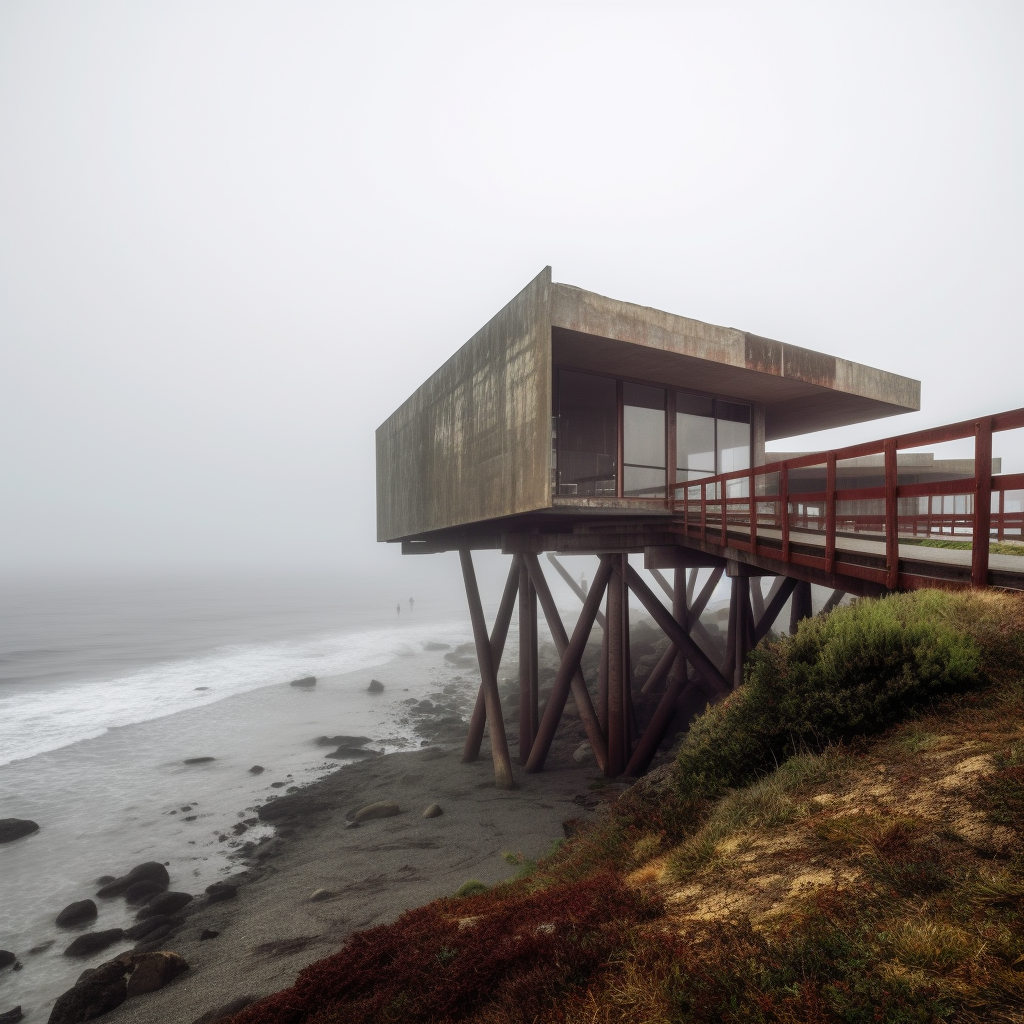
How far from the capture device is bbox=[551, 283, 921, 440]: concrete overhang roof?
9.74 m

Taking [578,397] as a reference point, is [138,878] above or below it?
below

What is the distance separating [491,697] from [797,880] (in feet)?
39.2

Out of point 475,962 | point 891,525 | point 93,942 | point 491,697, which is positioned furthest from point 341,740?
point 891,525

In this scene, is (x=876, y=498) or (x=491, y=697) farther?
(x=491, y=697)

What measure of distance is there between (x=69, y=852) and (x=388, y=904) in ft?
33.6

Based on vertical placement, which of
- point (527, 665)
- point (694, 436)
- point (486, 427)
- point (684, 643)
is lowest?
point (527, 665)

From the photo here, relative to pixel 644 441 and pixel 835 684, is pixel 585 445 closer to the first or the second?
pixel 644 441

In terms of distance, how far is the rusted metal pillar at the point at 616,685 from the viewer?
40.5ft

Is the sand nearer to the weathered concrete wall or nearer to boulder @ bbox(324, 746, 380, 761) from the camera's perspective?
boulder @ bbox(324, 746, 380, 761)

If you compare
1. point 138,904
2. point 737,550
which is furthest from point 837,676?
point 138,904

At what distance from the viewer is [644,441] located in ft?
41.0

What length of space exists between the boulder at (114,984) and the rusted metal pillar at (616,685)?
8159 millimetres

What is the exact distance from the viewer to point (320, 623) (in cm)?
6450

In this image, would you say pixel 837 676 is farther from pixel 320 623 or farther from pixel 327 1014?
pixel 320 623
